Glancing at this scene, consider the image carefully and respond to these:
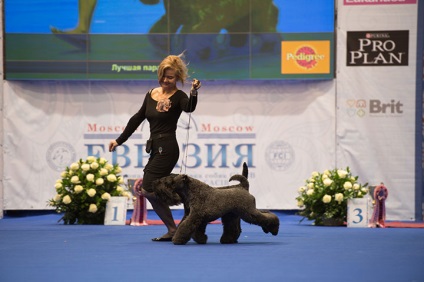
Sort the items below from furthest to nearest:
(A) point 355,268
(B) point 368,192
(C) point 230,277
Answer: (B) point 368,192 → (A) point 355,268 → (C) point 230,277

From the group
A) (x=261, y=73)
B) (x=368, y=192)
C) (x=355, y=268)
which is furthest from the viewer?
(x=261, y=73)

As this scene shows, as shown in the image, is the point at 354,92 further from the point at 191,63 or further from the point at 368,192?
the point at 191,63

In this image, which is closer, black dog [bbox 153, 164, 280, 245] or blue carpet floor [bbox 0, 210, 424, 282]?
blue carpet floor [bbox 0, 210, 424, 282]

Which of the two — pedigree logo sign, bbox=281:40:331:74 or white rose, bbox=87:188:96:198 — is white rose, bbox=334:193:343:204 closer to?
pedigree logo sign, bbox=281:40:331:74

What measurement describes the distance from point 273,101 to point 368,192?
154 centimetres

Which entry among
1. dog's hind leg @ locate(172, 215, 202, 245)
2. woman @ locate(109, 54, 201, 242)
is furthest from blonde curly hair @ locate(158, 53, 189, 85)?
dog's hind leg @ locate(172, 215, 202, 245)

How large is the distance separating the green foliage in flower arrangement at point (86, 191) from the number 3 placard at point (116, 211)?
0.07m

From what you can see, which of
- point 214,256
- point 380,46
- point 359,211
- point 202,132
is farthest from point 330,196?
point 214,256

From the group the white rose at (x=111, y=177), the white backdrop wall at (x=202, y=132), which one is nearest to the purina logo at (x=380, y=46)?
the white backdrop wall at (x=202, y=132)

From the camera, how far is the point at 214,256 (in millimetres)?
4738

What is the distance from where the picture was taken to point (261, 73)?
353 inches

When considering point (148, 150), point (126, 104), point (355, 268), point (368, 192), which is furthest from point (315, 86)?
point (355, 268)

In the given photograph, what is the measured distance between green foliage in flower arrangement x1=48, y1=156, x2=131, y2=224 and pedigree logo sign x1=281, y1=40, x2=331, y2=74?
2317mm

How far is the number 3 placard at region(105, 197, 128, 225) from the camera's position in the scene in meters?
7.94
